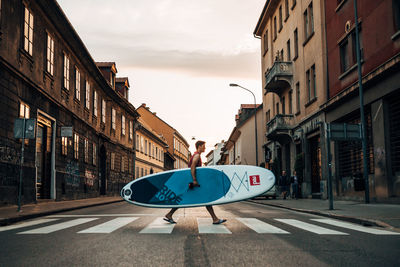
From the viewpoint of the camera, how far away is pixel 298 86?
2778cm

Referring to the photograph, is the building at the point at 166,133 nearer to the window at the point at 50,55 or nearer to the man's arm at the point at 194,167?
the window at the point at 50,55

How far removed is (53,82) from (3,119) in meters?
6.15

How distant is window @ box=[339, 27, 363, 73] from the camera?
19000 mm

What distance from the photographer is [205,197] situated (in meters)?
9.16

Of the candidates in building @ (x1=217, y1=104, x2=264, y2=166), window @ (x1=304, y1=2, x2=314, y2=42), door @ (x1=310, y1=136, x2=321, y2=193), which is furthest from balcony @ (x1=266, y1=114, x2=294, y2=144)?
building @ (x1=217, y1=104, x2=264, y2=166)

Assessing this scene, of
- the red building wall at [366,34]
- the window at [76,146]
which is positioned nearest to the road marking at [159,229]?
the red building wall at [366,34]

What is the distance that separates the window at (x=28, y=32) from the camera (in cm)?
1644

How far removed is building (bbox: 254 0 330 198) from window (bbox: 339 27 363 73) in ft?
6.02

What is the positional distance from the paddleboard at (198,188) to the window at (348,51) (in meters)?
11.2

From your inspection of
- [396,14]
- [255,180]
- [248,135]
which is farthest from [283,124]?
[248,135]

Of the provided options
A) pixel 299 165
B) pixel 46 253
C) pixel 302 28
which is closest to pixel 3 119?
pixel 46 253

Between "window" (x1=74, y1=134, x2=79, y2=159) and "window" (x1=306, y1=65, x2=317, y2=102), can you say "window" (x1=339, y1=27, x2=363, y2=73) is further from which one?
"window" (x1=74, y1=134, x2=79, y2=159)

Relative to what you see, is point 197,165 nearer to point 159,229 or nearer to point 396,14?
point 159,229

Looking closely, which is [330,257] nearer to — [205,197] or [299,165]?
[205,197]
